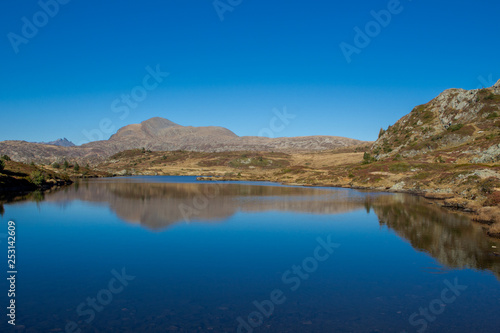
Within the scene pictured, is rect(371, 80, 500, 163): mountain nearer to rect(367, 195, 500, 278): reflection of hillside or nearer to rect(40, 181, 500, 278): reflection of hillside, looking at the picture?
rect(40, 181, 500, 278): reflection of hillside

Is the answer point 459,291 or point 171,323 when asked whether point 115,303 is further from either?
point 459,291

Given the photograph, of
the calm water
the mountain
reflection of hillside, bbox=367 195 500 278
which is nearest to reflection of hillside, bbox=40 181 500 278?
reflection of hillside, bbox=367 195 500 278

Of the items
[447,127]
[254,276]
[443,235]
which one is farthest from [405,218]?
[447,127]

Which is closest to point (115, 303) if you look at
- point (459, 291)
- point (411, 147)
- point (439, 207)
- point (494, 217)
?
point (459, 291)

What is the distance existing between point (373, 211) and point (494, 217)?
50.5ft

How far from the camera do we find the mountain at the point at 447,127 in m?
115

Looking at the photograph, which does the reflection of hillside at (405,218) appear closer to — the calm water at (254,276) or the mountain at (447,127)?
the calm water at (254,276)

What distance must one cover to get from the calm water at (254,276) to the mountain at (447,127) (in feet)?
254

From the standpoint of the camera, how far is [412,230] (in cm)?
3488

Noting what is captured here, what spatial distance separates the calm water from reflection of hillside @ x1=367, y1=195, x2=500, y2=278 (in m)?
0.13

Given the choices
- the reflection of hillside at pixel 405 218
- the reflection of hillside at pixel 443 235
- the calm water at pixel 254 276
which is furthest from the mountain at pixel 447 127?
the calm water at pixel 254 276

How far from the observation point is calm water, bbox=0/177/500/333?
574 inches

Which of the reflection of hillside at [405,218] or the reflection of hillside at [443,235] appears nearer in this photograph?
the reflection of hillside at [443,235]

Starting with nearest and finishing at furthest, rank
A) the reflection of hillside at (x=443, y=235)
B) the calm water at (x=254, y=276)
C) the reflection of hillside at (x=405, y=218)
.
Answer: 1. the calm water at (x=254, y=276)
2. the reflection of hillside at (x=443, y=235)
3. the reflection of hillside at (x=405, y=218)
